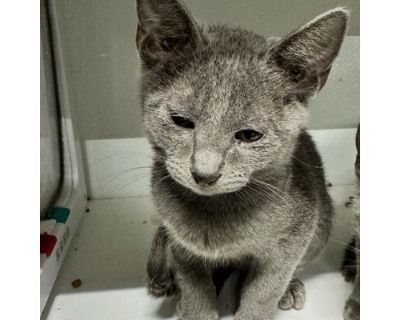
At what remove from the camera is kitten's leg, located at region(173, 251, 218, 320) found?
3.08 feet

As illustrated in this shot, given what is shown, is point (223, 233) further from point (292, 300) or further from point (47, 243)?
point (47, 243)

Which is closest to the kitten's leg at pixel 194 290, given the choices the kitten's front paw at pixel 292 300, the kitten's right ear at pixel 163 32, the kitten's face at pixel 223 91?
the kitten's front paw at pixel 292 300

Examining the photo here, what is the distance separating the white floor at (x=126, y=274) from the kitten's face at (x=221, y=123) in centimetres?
35

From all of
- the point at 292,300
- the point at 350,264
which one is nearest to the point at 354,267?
the point at 350,264

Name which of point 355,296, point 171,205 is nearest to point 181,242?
point 171,205

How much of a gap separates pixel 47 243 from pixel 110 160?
31 cm

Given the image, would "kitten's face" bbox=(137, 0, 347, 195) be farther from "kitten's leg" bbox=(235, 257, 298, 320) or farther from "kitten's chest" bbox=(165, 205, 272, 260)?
"kitten's leg" bbox=(235, 257, 298, 320)

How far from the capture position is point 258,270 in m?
0.92

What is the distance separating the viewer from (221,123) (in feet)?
2.31

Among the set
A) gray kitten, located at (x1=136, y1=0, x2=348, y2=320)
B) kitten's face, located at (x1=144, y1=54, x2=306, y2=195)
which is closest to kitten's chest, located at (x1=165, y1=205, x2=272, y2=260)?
gray kitten, located at (x1=136, y1=0, x2=348, y2=320)

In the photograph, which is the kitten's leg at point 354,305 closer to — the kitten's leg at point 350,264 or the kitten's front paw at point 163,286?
the kitten's leg at point 350,264

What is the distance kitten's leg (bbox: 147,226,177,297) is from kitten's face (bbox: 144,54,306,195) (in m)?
0.30
